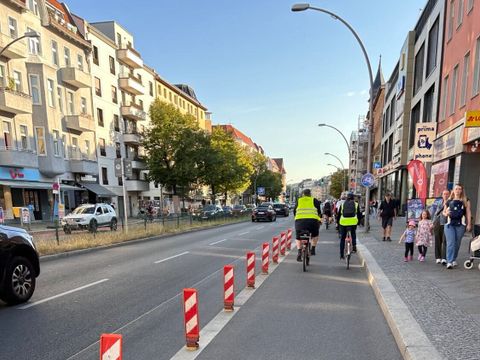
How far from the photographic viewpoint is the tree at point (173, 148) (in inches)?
1465

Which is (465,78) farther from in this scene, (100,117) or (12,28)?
(100,117)

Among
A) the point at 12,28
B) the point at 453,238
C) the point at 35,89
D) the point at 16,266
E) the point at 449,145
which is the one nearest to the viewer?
the point at 16,266

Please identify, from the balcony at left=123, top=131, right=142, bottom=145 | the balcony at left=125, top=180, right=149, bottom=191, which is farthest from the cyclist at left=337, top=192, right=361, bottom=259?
the balcony at left=123, top=131, right=142, bottom=145

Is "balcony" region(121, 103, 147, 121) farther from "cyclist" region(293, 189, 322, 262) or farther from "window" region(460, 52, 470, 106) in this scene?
"cyclist" region(293, 189, 322, 262)

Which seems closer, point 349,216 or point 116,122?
point 349,216

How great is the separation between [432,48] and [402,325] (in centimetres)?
2118

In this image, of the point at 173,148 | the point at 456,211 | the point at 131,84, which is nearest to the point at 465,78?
the point at 456,211

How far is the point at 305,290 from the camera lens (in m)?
6.34

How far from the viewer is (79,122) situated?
28625 millimetres

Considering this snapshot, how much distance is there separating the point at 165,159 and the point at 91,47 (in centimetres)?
1355

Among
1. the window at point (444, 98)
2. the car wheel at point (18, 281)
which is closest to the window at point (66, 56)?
the car wheel at point (18, 281)

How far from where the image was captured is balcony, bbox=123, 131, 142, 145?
39.2m

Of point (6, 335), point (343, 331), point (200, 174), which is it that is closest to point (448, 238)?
point (343, 331)

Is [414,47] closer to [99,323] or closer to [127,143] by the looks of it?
[99,323]
